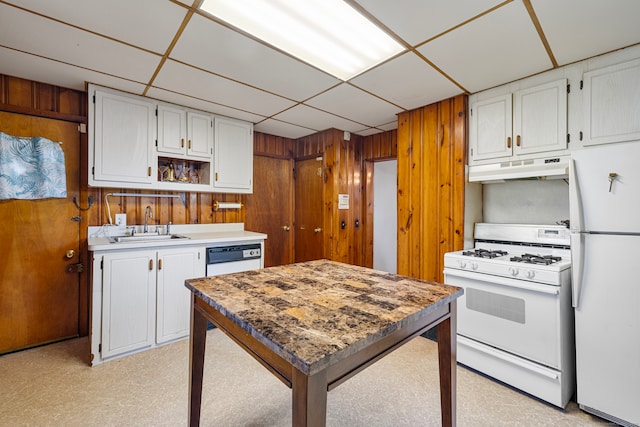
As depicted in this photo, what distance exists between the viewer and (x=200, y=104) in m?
2.96

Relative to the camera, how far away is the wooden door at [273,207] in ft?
13.1

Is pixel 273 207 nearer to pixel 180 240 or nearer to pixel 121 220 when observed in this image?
pixel 180 240

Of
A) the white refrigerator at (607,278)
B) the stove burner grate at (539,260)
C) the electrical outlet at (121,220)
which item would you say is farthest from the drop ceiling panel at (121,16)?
the stove burner grate at (539,260)

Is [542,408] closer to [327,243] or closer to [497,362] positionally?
[497,362]

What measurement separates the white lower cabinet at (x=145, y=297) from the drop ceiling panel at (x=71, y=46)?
4.78 ft

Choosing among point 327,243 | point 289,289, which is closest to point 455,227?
point 327,243

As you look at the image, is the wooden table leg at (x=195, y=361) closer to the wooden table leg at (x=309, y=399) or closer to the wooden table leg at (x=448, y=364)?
the wooden table leg at (x=309, y=399)

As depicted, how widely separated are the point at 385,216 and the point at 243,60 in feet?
10.6

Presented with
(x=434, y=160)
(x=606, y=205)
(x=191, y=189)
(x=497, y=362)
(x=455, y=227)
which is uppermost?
(x=434, y=160)

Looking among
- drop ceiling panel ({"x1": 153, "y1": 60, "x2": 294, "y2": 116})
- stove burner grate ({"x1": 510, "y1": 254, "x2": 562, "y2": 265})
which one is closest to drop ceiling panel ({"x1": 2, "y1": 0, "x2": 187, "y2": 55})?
drop ceiling panel ({"x1": 153, "y1": 60, "x2": 294, "y2": 116})

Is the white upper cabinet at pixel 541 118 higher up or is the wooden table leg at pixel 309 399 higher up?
the white upper cabinet at pixel 541 118

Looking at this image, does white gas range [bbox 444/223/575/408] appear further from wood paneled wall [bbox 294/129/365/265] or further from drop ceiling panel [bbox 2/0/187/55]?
drop ceiling panel [bbox 2/0/187/55]

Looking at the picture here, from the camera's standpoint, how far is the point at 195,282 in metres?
1.42

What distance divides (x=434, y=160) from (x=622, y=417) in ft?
7.17
